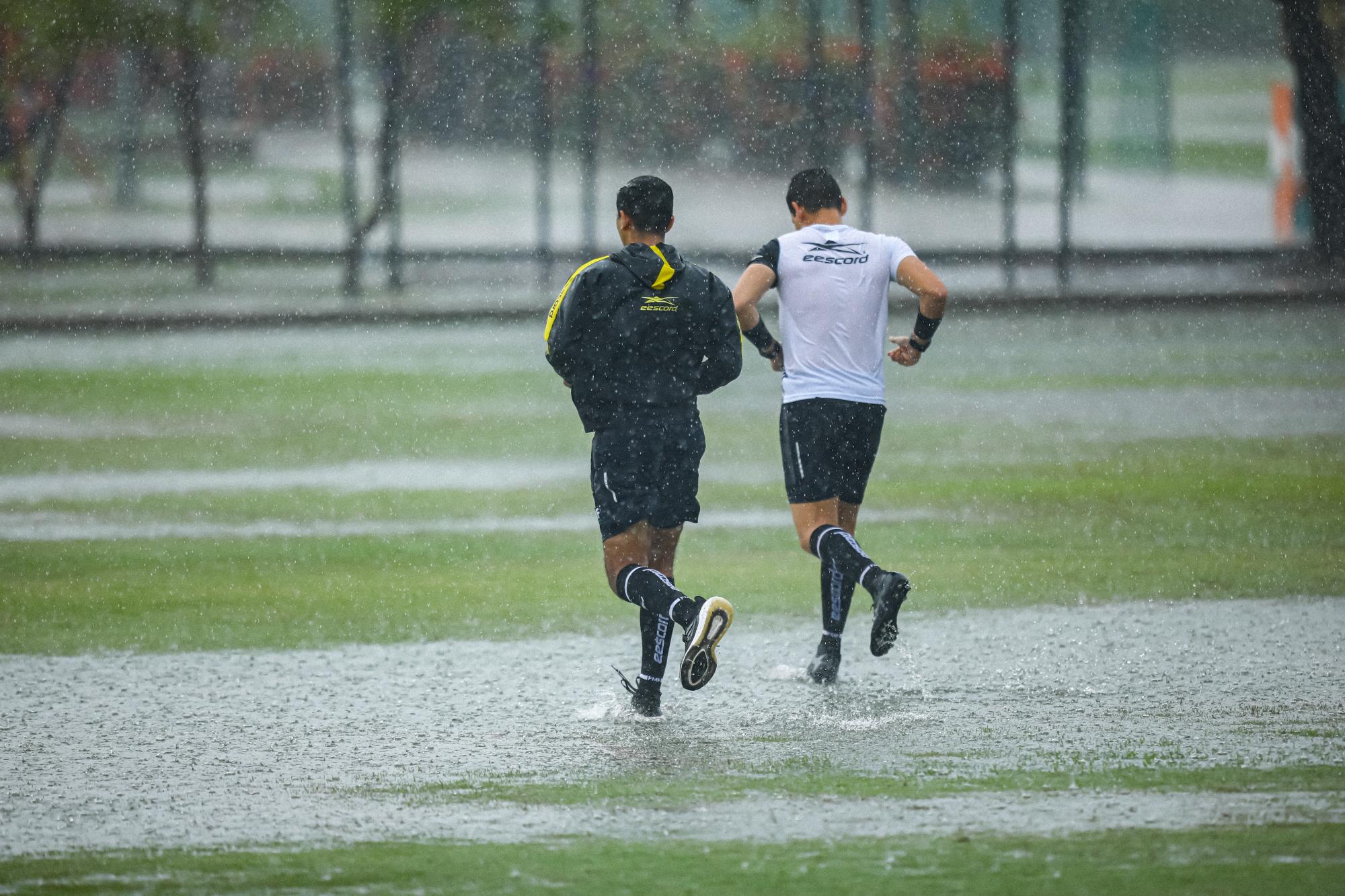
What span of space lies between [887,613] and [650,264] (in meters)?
1.40

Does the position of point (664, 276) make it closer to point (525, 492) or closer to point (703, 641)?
point (703, 641)

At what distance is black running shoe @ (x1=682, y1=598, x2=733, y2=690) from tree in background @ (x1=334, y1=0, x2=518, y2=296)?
66.7 feet

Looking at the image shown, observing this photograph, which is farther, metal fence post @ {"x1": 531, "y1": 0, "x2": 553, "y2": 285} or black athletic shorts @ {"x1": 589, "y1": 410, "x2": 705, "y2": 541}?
metal fence post @ {"x1": 531, "y1": 0, "x2": 553, "y2": 285}

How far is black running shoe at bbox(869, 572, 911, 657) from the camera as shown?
6.27 m

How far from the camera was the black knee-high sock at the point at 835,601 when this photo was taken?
686 centimetres

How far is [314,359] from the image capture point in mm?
18969

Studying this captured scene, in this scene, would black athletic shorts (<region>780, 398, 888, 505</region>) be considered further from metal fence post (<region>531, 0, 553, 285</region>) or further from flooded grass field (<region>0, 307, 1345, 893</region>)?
metal fence post (<region>531, 0, 553, 285</region>)

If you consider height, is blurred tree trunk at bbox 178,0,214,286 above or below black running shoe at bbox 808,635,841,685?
above

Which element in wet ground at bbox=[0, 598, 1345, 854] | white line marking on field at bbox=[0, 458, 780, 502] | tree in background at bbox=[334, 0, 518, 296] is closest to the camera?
wet ground at bbox=[0, 598, 1345, 854]

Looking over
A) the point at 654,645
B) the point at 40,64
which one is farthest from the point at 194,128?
the point at 654,645

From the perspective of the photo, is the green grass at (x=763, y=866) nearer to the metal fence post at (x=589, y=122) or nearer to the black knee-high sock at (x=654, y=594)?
the black knee-high sock at (x=654, y=594)

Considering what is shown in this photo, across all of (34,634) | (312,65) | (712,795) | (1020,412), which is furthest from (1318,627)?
(312,65)

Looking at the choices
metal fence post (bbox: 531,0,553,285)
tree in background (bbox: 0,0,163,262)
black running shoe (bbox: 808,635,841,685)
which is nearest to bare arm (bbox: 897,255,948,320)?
black running shoe (bbox: 808,635,841,685)

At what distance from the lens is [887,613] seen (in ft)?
20.6
